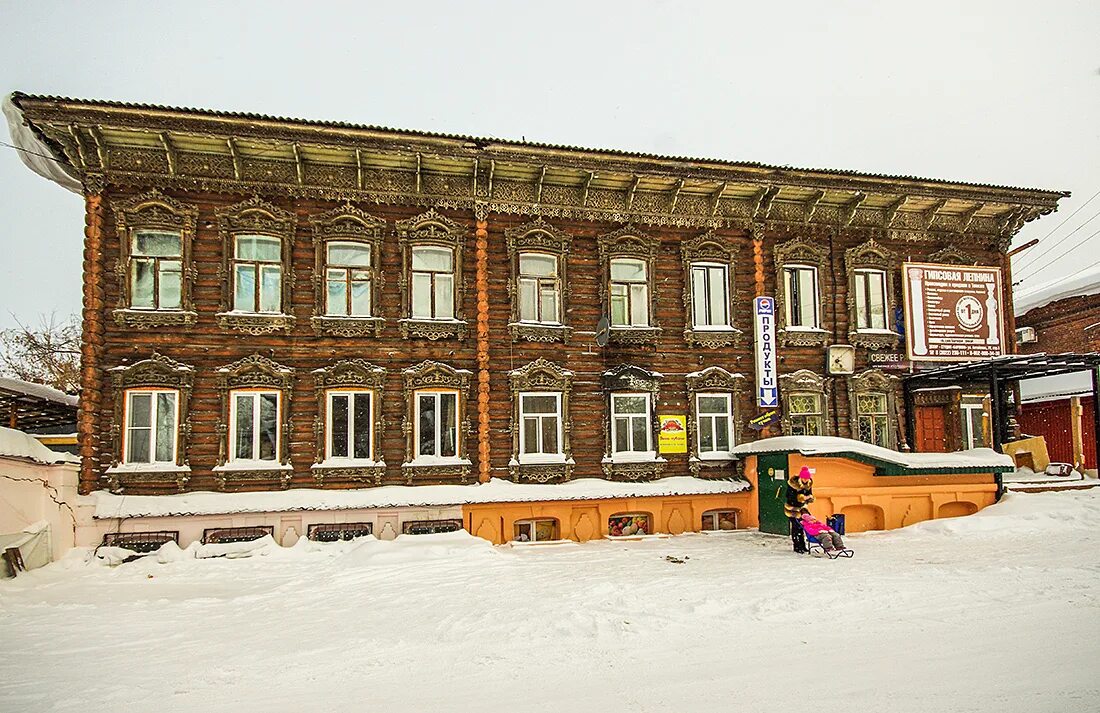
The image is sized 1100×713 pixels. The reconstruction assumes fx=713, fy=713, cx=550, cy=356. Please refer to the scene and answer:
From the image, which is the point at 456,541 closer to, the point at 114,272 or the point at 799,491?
the point at 799,491

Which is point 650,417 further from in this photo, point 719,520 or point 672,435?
point 719,520

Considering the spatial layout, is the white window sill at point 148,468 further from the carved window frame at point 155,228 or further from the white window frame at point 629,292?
the white window frame at point 629,292

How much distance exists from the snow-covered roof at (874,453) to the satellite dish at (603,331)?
170 inches

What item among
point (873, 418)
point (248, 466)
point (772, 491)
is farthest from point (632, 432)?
point (248, 466)

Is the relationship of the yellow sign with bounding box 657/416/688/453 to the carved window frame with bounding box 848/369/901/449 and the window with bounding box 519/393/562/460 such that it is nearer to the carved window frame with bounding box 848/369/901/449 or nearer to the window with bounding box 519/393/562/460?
the window with bounding box 519/393/562/460

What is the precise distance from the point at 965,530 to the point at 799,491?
4.61 m

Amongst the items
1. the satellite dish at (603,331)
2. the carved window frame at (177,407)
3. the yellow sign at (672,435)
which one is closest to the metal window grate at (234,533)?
the carved window frame at (177,407)

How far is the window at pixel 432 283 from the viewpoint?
692 inches

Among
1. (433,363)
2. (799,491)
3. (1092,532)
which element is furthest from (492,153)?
(1092,532)

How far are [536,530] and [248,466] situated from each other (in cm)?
678

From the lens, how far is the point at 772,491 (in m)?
16.6

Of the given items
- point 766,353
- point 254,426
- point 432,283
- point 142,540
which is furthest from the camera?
point 766,353

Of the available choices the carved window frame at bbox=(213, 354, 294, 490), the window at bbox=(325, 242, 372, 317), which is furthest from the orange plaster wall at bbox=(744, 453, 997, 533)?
the carved window frame at bbox=(213, 354, 294, 490)

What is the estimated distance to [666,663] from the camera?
7340mm
